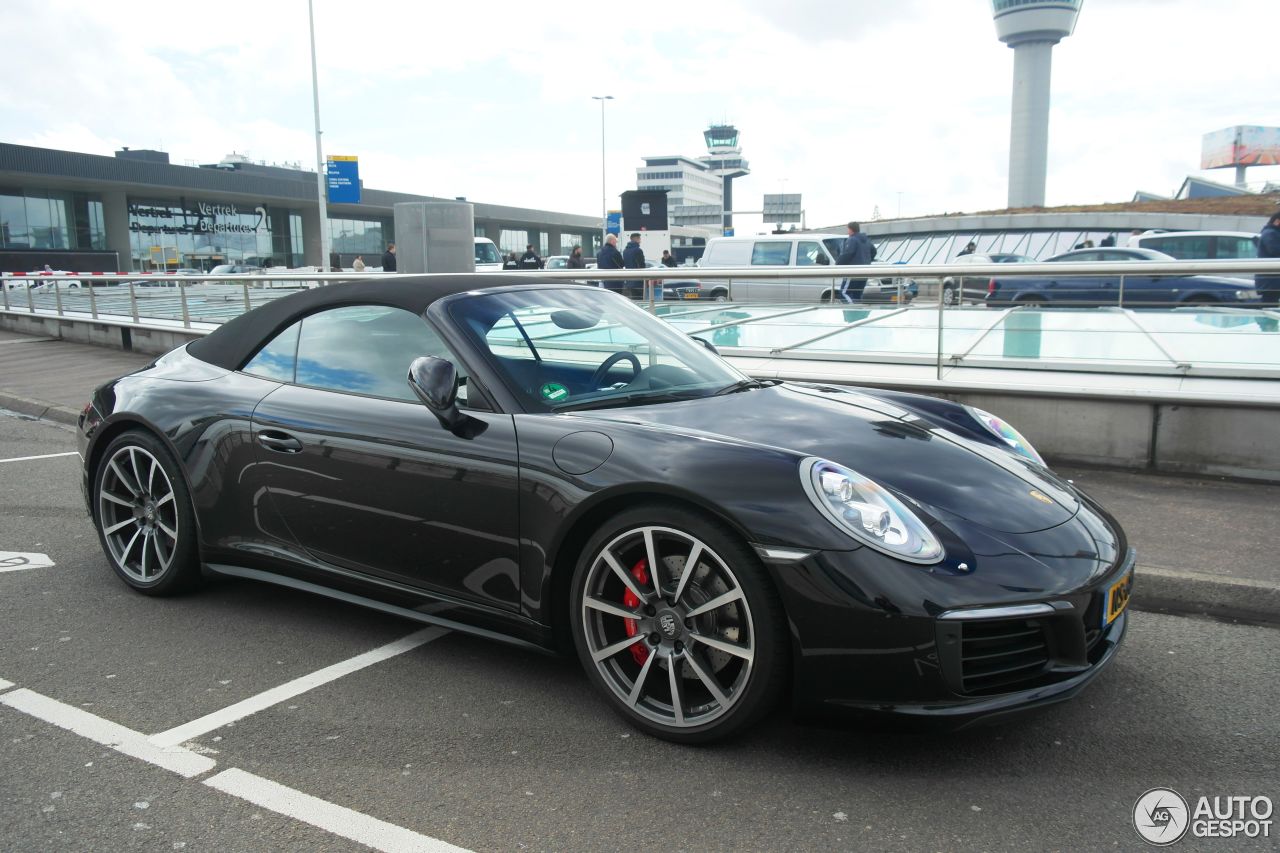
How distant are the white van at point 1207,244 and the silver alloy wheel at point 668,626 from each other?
20.5 meters

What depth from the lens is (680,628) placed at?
9.28 ft

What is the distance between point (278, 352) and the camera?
159 inches

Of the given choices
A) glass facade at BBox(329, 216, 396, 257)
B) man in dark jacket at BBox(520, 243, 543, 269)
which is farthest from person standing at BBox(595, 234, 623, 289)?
glass facade at BBox(329, 216, 396, 257)

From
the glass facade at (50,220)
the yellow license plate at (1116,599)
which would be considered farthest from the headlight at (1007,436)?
the glass facade at (50,220)

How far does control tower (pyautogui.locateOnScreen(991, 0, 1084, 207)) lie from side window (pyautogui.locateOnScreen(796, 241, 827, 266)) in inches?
3139

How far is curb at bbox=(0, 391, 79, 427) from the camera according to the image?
9225mm

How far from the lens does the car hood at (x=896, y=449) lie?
9.57 ft

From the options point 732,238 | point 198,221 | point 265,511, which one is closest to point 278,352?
point 265,511

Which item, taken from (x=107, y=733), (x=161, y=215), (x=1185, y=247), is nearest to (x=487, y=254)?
(x=1185, y=247)

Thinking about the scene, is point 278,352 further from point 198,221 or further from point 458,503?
point 198,221

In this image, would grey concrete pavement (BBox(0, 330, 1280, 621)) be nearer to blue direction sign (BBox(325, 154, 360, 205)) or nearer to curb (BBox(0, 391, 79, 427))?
curb (BBox(0, 391, 79, 427))

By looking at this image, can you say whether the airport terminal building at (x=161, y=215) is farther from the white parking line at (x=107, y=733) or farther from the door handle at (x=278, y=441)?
the white parking line at (x=107, y=733)

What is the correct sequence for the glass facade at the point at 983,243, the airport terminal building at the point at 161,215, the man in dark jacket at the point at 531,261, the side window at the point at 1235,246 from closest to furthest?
the side window at the point at 1235,246
the man in dark jacket at the point at 531,261
the airport terminal building at the point at 161,215
the glass facade at the point at 983,243

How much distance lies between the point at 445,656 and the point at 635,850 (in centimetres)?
147
